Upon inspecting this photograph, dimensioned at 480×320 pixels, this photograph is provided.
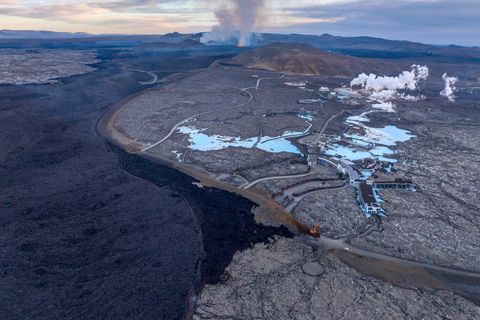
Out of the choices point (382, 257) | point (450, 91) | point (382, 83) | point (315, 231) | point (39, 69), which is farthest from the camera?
point (39, 69)

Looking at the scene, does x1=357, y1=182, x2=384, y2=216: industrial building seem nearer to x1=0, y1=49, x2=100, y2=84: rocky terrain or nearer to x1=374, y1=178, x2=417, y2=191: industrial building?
x1=374, y1=178, x2=417, y2=191: industrial building

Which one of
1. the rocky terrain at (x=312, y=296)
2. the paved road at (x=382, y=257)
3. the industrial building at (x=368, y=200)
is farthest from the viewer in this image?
the industrial building at (x=368, y=200)

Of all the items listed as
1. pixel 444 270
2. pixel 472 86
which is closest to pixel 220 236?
pixel 444 270

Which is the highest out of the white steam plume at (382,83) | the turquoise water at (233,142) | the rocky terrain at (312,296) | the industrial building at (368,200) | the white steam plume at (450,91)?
the white steam plume at (382,83)


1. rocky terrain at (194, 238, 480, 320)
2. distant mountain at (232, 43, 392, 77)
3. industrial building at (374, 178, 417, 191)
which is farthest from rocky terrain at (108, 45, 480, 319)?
distant mountain at (232, 43, 392, 77)

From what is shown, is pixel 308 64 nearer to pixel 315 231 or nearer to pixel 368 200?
pixel 368 200

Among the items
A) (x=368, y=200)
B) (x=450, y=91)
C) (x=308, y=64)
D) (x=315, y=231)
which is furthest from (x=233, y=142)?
Answer: (x=308, y=64)

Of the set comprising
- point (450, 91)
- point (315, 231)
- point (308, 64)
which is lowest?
point (315, 231)

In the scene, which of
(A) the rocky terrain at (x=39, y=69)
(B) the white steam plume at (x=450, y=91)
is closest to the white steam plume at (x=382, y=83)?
(B) the white steam plume at (x=450, y=91)

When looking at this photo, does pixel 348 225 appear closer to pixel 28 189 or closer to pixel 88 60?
pixel 28 189

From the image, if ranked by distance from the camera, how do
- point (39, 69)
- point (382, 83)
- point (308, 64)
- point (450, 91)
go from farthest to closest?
1. point (308, 64)
2. point (39, 69)
3. point (382, 83)
4. point (450, 91)

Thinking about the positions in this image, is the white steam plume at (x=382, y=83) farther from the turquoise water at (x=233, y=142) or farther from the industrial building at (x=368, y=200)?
the industrial building at (x=368, y=200)
